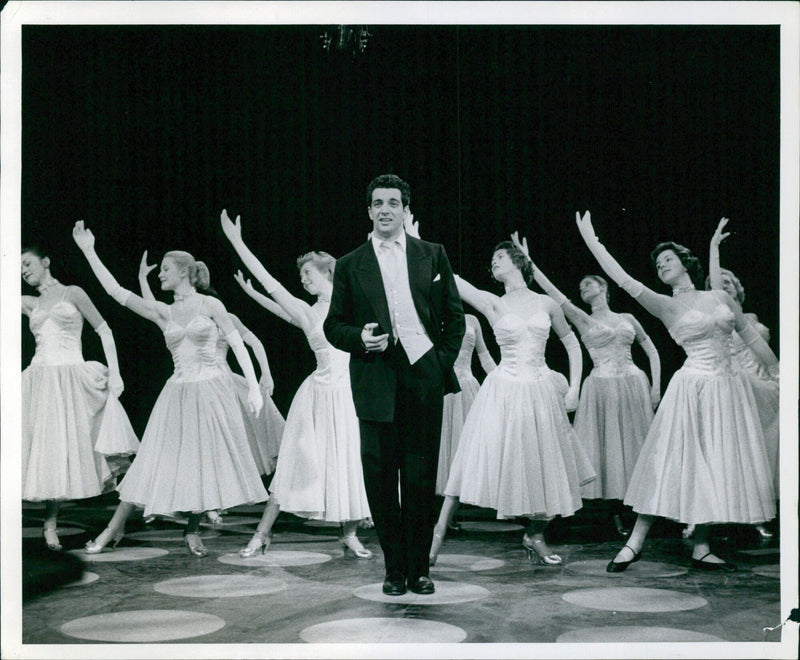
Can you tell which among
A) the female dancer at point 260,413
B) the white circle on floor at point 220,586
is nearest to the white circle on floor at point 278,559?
the white circle on floor at point 220,586

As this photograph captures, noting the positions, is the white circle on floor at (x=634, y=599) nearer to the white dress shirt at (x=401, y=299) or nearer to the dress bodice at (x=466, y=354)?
the dress bodice at (x=466, y=354)

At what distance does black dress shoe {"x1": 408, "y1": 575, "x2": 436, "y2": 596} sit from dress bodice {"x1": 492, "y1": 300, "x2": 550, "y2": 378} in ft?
3.46

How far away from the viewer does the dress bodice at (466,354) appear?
4.81 metres

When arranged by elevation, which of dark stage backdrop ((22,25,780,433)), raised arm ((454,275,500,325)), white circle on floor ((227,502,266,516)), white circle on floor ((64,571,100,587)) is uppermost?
dark stage backdrop ((22,25,780,433))

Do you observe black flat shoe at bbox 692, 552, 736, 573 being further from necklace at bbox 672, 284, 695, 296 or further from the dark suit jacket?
the dark suit jacket

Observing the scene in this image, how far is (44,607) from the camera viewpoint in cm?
441

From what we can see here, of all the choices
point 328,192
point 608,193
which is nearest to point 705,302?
point 608,193

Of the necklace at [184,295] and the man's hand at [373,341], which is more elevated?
the necklace at [184,295]

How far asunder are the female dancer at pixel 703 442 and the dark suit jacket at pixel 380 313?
1.10 meters

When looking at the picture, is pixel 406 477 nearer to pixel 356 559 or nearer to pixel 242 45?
pixel 356 559

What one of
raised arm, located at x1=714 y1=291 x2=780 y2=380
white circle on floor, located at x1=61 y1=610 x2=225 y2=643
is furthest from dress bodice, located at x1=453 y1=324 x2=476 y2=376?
white circle on floor, located at x1=61 y1=610 x2=225 y2=643

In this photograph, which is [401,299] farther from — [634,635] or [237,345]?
[634,635]

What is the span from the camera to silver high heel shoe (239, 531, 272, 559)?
15.3 feet

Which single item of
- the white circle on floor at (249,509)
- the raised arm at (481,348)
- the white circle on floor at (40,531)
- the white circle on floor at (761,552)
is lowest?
the white circle on floor at (761,552)
